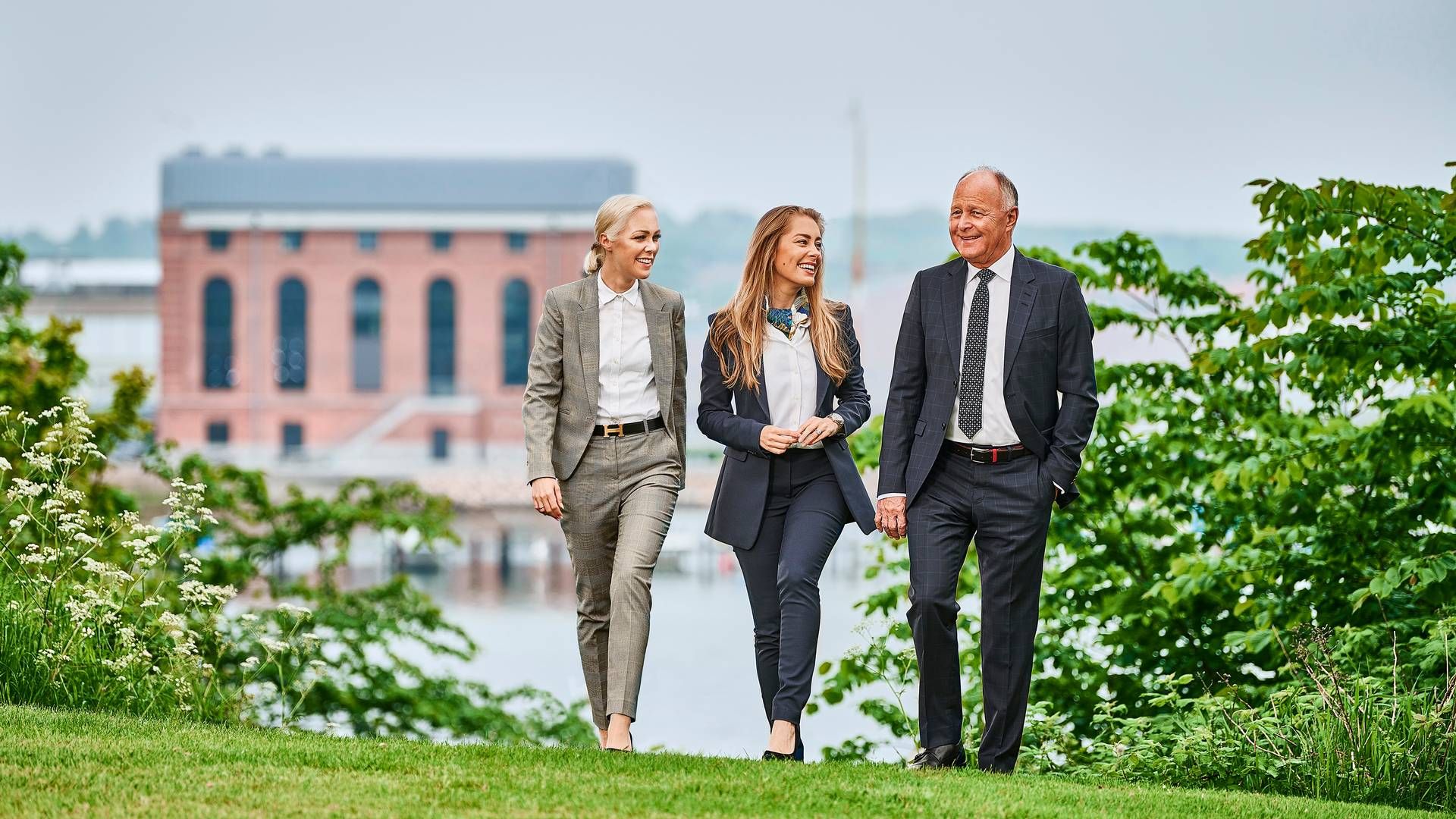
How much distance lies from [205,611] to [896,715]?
3.51 m

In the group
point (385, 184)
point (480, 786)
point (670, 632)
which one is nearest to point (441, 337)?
point (385, 184)

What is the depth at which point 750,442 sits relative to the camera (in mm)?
4668

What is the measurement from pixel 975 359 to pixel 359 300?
250 feet

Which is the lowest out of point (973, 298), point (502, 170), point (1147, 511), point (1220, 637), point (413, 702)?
point (413, 702)

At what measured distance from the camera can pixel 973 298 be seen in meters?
4.54

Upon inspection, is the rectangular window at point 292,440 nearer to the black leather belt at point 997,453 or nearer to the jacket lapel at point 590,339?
the jacket lapel at point 590,339

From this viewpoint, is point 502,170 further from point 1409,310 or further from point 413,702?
point 1409,310

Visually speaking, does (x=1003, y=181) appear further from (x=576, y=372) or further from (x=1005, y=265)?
(x=576, y=372)

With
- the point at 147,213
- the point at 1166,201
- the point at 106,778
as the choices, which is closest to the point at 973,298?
the point at 106,778

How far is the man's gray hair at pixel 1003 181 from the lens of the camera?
4516 mm

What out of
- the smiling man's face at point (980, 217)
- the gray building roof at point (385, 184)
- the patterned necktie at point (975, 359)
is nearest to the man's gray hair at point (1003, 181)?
the smiling man's face at point (980, 217)

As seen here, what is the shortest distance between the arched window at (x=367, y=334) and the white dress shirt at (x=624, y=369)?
75159mm

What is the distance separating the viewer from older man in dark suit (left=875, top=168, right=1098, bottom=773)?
443cm

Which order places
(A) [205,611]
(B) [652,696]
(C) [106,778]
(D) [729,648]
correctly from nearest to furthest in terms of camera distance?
(C) [106,778] < (A) [205,611] < (B) [652,696] < (D) [729,648]
